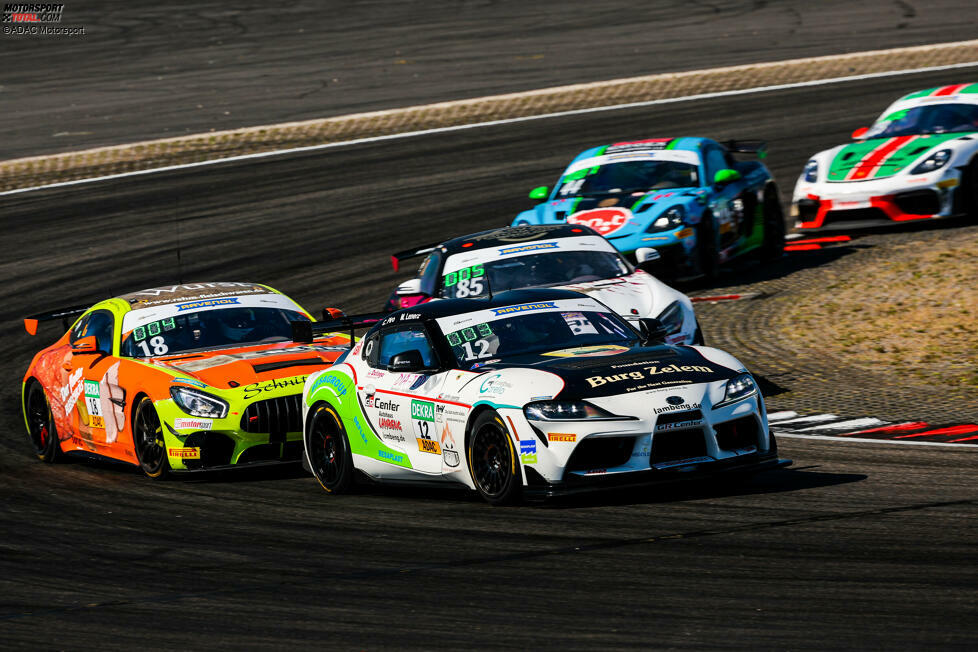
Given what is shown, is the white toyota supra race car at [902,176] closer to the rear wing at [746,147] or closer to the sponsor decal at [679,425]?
the rear wing at [746,147]

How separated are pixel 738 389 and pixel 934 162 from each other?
10260mm

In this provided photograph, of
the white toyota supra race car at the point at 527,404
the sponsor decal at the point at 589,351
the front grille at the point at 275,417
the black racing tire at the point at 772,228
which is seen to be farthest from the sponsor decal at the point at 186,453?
the black racing tire at the point at 772,228

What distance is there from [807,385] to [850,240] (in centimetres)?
663

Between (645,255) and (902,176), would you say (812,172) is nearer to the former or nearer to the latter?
(902,176)

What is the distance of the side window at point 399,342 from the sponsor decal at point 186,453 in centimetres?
170

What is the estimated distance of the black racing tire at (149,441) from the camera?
11914mm

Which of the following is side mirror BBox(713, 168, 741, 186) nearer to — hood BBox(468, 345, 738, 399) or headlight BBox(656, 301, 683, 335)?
headlight BBox(656, 301, 683, 335)

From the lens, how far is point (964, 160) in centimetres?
1875

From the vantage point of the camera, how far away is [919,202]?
19.0 metres

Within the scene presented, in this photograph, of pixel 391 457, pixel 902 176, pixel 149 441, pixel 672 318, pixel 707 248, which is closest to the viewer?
pixel 391 457

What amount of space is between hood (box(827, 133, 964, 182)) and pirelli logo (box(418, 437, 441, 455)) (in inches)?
408

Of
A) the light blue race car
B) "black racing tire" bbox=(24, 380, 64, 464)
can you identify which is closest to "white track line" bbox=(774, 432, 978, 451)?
the light blue race car

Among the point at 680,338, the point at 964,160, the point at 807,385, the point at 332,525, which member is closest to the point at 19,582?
the point at 332,525

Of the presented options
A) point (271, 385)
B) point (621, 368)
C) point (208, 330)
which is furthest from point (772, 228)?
point (621, 368)
